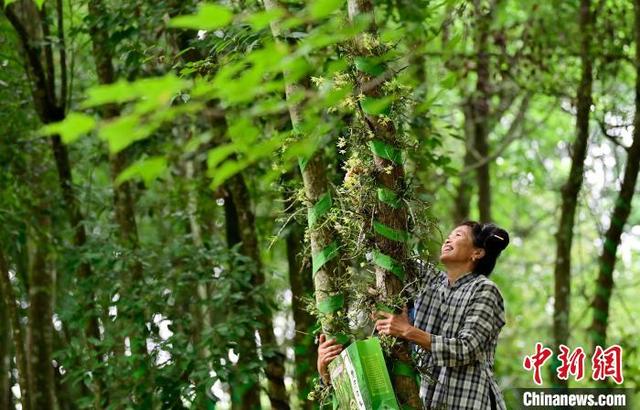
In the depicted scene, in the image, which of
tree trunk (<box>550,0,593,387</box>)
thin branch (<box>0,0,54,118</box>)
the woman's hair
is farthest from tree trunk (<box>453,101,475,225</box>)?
the woman's hair

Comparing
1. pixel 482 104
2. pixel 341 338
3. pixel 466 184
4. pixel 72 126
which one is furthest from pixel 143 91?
pixel 466 184

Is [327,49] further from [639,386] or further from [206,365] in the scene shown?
[639,386]

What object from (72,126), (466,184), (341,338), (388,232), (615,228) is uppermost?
(72,126)

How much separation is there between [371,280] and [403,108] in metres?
0.67

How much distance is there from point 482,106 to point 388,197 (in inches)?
265

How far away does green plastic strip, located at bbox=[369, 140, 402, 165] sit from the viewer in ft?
12.2

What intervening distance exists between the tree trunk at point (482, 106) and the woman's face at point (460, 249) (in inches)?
181

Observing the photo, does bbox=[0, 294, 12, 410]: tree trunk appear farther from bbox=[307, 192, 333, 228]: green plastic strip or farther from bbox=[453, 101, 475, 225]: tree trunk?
bbox=[307, 192, 333, 228]: green plastic strip

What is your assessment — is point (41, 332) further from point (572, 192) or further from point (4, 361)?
point (572, 192)

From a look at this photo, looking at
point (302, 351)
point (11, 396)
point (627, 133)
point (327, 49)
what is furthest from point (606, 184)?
point (327, 49)

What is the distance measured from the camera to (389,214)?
3.71 metres

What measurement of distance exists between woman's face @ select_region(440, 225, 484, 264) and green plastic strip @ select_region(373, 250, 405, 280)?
49 cm

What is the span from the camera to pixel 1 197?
22.7 ft

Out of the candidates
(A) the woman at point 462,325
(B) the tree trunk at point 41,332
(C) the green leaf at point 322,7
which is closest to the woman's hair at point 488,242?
(A) the woman at point 462,325
